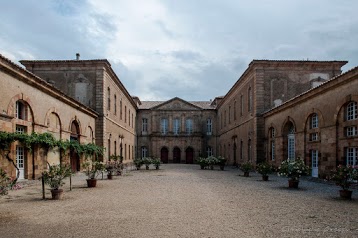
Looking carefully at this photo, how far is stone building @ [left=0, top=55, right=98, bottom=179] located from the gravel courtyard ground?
3.28 meters

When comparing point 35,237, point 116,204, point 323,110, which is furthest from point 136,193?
point 323,110

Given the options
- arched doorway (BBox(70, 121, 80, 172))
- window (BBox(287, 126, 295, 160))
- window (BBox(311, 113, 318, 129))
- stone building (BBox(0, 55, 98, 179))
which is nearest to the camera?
stone building (BBox(0, 55, 98, 179))

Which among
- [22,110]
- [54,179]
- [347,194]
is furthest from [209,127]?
[54,179]

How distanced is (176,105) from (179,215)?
3797 centimetres

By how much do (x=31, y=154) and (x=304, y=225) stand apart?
11.7 m

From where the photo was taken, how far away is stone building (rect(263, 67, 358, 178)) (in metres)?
12.4

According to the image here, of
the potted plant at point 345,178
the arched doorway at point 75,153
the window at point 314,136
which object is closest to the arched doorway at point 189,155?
the arched doorway at point 75,153

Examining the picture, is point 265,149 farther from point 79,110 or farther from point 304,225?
point 304,225

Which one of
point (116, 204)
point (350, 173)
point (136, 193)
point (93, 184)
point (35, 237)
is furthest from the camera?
point (93, 184)

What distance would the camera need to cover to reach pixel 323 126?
14156 mm

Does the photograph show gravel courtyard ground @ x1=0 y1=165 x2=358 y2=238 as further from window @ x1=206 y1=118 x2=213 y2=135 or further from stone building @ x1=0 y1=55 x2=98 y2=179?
window @ x1=206 y1=118 x2=213 y2=135

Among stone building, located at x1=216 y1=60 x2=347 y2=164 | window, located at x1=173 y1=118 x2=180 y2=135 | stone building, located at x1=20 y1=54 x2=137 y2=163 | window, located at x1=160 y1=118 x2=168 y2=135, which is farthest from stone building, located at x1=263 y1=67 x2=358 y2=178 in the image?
window, located at x1=160 y1=118 x2=168 y2=135

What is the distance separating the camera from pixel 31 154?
1361 cm

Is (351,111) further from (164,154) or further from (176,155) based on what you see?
(164,154)
